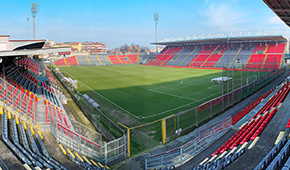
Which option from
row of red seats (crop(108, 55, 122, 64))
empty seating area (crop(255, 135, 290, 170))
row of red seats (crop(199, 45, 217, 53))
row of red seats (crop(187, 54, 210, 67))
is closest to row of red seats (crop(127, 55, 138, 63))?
row of red seats (crop(108, 55, 122, 64))

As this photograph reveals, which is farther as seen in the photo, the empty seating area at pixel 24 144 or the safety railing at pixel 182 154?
the safety railing at pixel 182 154

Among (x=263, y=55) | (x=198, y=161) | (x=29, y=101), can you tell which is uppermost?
(x=263, y=55)

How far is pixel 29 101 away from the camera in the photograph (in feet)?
41.3

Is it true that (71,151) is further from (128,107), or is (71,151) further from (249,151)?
(128,107)

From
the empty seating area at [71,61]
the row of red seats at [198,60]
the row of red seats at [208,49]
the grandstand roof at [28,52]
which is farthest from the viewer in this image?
the empty seating area at [71,61]

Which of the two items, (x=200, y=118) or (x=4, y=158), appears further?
(x=200, y=118)

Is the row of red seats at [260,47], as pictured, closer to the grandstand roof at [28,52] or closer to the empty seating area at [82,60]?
the empty seating area at [82,60]

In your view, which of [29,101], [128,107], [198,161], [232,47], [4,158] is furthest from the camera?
[232,47]

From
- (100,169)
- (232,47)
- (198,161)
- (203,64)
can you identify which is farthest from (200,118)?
(232,47)

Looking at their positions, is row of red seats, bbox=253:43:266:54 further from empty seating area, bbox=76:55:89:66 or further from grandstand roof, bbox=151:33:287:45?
empty seating area, bbox=76:55:89:66

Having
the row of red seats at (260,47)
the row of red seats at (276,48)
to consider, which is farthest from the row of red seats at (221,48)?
the row of red seats at (276,48)

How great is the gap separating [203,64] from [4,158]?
58.7 m

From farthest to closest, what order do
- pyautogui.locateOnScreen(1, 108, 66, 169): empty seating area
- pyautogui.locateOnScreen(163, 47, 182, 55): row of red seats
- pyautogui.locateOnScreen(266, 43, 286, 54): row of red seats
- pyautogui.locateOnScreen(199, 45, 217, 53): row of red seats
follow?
pyautogui.locateOnScreen(163, 47, 182, 55): row of red seats → pyautogui.locateOnScreen(199, 45, 217, 53): row of red seats → pyautogui.locateOnScreen(266, 43, 286, 54): row of red seats → pyautogui.locateOnScreen(1, 108, 66, 169): empty seating area

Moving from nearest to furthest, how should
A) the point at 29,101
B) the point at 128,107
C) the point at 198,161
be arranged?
the point at 198,161 → the point at 29,101 → the point at 128,107
